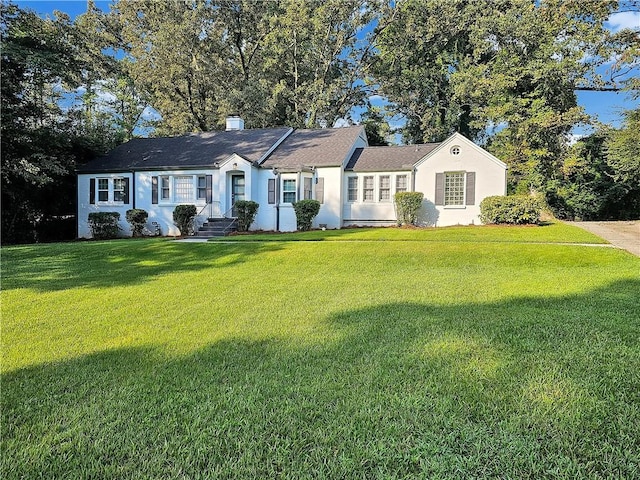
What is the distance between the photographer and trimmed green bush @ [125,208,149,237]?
18906mm

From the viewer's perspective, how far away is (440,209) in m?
17.7

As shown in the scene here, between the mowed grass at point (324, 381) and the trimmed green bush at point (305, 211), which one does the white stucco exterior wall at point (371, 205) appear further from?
the mowed grass at point (324, 381)

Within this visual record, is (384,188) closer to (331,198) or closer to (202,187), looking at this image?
(331,198)

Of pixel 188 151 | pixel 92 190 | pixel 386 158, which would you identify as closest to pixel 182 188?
pixel 188 151

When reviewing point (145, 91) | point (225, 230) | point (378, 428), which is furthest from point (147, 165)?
point (378, 428)

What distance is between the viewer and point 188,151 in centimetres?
2062

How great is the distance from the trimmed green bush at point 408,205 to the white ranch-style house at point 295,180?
726 mm

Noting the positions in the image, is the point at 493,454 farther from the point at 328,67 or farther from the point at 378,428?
the point at 328,67

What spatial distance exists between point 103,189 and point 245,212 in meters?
8.53

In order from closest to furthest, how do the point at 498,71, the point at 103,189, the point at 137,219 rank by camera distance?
the point at 137,219, the point at 103,189, the point at 498,71

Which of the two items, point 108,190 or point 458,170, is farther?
point 108,190

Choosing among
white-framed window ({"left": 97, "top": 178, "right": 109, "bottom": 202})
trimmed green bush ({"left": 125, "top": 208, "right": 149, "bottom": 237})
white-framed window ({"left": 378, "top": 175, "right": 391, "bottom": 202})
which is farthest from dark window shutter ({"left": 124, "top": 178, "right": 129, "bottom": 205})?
white-framed window ({"left": 378, "top": 175, "right": 391, "bottom": 202})

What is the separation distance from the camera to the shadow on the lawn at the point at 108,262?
7.77 meters

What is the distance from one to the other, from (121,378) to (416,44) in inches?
1107
